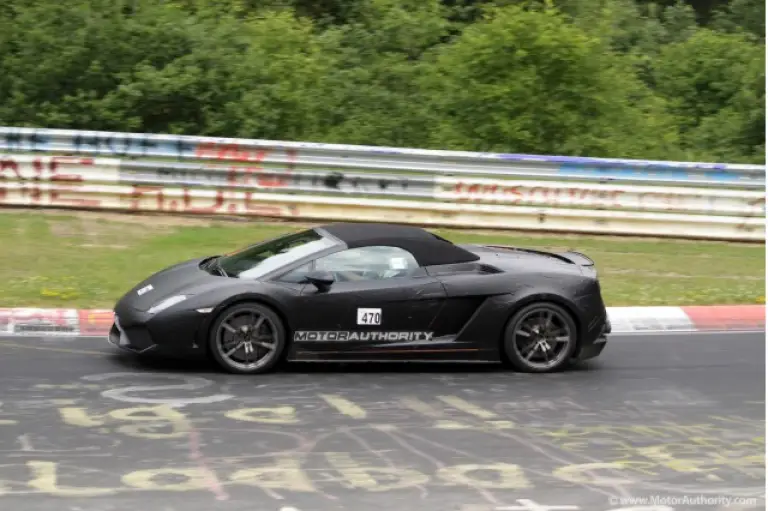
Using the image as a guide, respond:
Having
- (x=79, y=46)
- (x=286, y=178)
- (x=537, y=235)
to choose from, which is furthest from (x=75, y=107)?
(x=537, y=235)

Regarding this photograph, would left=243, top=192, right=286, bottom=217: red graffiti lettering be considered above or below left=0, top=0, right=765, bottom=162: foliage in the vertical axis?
below

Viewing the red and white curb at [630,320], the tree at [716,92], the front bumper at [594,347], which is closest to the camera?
the front bumper at [594,347]

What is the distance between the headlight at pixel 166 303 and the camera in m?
9.40

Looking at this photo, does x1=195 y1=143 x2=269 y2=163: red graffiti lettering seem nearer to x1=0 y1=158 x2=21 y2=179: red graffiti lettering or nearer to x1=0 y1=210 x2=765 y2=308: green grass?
x1=0 y1=210 x2=765 y2=308: green grass

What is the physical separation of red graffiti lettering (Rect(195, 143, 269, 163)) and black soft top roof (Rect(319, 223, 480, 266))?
5.57 meters

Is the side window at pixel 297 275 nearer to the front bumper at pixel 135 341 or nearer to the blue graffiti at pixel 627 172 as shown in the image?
the front bumper at pixel 135 341

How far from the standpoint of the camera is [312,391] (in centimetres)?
908

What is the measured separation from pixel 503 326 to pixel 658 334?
262 cm

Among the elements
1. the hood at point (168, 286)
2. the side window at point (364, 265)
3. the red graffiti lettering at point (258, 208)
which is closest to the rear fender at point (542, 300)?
the side window at point (364, 265)

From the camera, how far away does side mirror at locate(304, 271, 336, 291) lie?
9594 millimetres

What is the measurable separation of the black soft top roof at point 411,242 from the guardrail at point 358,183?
17.9 ft

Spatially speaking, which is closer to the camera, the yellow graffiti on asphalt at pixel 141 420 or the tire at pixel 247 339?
the yellow graffiti on asphalt at pixel 141 420

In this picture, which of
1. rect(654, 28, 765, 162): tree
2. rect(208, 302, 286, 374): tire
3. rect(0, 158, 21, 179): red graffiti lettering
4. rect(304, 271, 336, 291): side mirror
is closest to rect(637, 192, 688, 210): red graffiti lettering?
rect(654, 28, 765, 162): tree

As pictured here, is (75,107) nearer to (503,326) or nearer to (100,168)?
(100,168)
